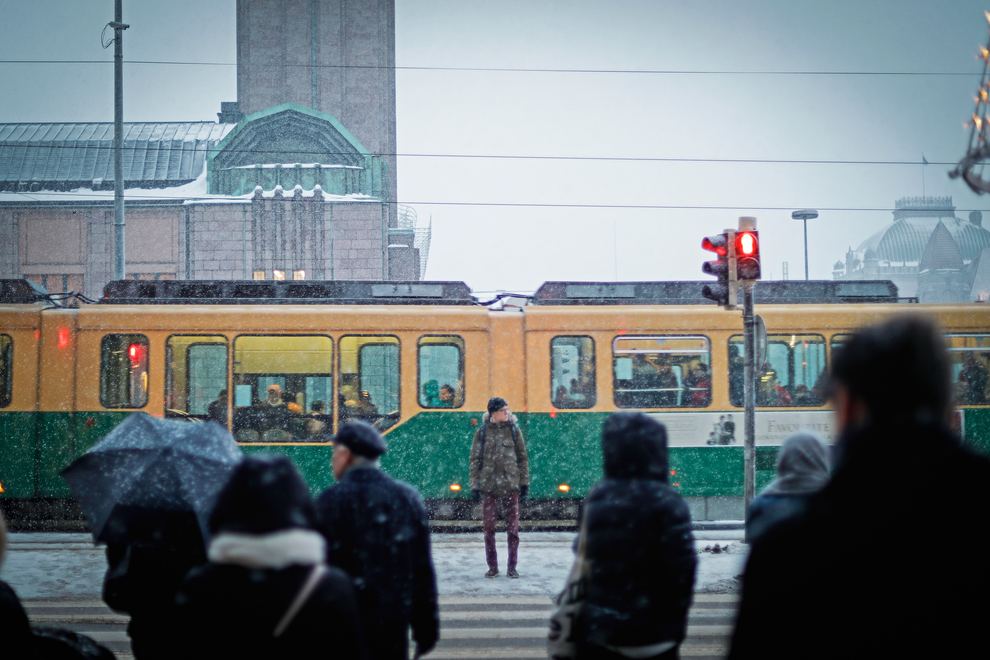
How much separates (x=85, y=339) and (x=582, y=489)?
24.2 feet

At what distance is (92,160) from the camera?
42500mm

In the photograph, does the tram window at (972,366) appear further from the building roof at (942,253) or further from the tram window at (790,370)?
the building roof at (942,253)

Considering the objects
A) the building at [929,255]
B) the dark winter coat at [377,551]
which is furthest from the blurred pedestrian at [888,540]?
the building at [929,255]

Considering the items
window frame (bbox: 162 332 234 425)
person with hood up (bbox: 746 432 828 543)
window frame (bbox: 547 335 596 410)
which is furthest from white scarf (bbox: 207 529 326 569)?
window frame (bbox: 547 335 596 410)

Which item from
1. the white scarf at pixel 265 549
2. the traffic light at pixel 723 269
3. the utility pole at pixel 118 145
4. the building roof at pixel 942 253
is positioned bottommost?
the white scarf at pixel 265 549

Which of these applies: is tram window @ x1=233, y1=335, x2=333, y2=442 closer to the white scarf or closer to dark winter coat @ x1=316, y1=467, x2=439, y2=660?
dark winter coat @ x1=316, y1=467, x2=439, y2=660

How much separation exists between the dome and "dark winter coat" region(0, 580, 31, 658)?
153m

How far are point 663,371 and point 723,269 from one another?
3.43 meters

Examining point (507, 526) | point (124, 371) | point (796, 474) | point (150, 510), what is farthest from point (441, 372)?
point (796, 474)

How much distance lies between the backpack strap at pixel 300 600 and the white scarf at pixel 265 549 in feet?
0.15

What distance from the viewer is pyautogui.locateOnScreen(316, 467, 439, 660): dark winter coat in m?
4.44

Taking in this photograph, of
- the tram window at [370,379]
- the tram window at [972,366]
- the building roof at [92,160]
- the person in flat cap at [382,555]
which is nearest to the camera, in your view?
the person in flat cap at [382,555]

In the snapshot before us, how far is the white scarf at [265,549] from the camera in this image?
9.55 ft

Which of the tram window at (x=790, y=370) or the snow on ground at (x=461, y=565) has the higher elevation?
the tram window at (x=790, y=370)
